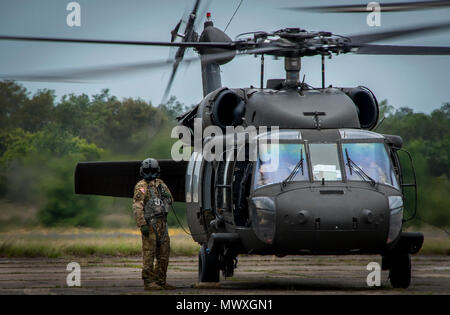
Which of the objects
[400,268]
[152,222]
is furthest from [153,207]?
[400,268]

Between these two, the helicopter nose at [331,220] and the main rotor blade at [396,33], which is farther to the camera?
the helicopter nose at [331,220]

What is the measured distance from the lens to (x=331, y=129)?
40.3ft

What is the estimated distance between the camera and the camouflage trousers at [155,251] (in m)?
12.3

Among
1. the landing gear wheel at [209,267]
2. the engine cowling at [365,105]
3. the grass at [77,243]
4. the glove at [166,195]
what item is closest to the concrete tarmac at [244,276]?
the landing gear wheel at [209,267]

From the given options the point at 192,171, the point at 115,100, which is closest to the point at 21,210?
the point at 115,100

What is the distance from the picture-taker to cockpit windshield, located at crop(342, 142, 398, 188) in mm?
11703

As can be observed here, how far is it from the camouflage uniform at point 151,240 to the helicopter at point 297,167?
0.70m

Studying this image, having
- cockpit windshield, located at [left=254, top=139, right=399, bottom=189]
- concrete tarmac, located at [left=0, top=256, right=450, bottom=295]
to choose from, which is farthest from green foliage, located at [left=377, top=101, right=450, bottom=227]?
cockpit windshield, located at [left=254, top=139, right=399, bottom=189]

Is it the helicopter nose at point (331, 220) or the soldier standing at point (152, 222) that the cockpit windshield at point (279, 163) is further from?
the soldier standing at point (152, 222)

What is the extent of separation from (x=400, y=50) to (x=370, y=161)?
5.94 ft

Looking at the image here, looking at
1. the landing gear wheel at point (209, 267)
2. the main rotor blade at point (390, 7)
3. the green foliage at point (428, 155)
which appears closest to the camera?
the main rotor blade at point (390, 7)

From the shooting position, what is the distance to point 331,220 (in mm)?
10922
